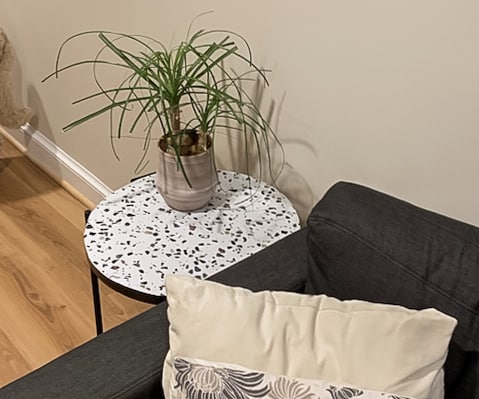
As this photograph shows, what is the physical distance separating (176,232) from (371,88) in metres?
0.51

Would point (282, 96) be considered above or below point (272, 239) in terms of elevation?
above

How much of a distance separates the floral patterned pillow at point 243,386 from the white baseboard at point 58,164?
1536 mm

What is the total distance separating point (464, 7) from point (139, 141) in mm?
1229

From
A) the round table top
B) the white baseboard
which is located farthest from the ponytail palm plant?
the white baseboard

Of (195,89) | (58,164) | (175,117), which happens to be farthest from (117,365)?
(58,164)

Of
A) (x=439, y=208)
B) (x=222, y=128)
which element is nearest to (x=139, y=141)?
(x=222, y=128)

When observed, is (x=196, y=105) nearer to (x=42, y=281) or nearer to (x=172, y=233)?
(x=172, y=233)

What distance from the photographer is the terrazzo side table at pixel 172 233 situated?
1397mm

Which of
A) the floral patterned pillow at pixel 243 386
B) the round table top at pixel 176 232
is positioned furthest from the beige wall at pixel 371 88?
the floral patterned pillow at pixel 243 386

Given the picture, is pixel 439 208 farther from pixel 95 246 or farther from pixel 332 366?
pixel 95 246

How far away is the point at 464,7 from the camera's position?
3.86 feet

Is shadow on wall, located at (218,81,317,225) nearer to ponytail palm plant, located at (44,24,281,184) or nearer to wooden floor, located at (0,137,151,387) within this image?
ponytail palm plant, located at (44,24,281,184)

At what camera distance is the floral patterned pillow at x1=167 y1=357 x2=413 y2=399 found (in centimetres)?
96

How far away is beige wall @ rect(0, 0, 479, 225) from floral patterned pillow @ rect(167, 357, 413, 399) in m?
0.52
